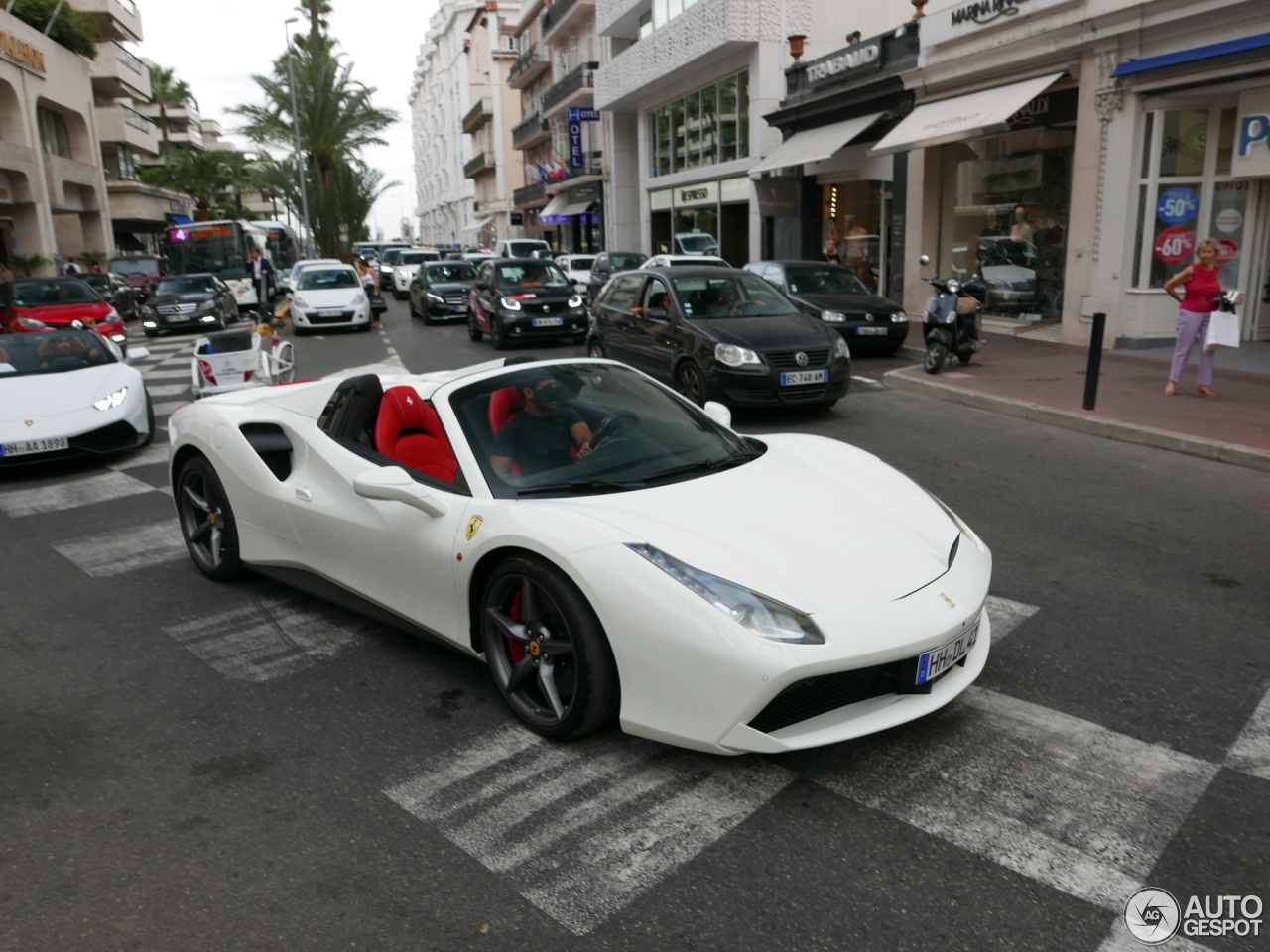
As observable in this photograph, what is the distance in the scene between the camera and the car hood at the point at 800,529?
3.20 meters

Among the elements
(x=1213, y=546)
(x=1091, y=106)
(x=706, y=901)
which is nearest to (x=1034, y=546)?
(x=1213, y=546)

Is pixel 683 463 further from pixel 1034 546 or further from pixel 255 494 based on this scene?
pixel 1034 546

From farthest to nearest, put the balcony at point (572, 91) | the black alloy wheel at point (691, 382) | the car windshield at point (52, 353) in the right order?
the balcony at point (572, 91) < the black alloy wheel at point (691, 382) < the car windshield at point (52, 353)

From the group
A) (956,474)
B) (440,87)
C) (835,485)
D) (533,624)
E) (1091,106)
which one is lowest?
(956,474)

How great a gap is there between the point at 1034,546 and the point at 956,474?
6.63 feet

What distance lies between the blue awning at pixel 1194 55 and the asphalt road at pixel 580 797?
32.8 feet

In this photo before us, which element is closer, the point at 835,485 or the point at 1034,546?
the point at 835,485

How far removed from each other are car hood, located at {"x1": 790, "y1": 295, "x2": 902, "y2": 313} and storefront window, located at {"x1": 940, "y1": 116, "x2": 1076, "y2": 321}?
1899 millimetres

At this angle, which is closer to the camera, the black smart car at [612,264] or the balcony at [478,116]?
the black smart car at [612,264]

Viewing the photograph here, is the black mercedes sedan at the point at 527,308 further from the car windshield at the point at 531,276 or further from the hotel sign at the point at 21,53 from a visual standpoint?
the hotel sign at the point at 21,53

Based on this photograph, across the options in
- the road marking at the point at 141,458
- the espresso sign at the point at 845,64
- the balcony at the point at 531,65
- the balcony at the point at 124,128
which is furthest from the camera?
the balcony at the point at 124,128

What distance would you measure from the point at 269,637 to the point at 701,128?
28.6 m

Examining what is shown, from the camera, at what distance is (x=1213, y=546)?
18.9 feet

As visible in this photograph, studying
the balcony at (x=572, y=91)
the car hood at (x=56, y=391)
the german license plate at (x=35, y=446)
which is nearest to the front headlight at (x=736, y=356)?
the car hood at (x=56, y=391)
